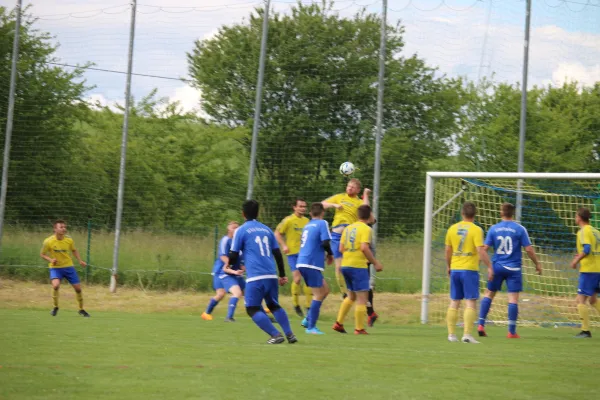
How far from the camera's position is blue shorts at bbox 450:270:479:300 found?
1220cm

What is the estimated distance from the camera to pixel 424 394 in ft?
22.7

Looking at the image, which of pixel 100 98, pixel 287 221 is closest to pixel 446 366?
pixel 287 221

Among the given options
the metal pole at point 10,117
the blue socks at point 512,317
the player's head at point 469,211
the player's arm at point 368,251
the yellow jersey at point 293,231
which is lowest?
the blue socks at point 512,317

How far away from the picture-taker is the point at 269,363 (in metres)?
8.71

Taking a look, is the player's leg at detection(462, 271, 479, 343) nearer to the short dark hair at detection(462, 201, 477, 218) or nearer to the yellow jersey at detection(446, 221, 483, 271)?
the yellow jersey at detection(446, 221, 483, 271)

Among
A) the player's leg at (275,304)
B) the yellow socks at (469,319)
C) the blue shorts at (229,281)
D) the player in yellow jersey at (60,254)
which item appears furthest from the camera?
the player in yellow jersey at (60,254)

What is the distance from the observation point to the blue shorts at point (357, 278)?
12828 millimetres

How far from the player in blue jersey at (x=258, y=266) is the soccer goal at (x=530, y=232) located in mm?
6211

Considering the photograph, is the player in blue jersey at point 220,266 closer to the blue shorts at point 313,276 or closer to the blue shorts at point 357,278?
the blue shorts at point 313,276

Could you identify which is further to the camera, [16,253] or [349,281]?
[16,253]

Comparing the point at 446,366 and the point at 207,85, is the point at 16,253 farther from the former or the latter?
the point at 446,366

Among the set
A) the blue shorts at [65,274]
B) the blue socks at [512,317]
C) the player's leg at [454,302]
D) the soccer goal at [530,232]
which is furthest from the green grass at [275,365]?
the soccer goal at [530,232]

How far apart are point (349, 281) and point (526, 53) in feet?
30.2

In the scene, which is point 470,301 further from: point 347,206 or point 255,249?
point 347,206
